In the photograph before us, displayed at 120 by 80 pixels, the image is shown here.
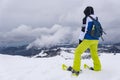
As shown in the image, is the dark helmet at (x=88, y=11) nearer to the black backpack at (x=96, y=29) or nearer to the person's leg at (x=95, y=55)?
the black backpack at (x=96, y=29)

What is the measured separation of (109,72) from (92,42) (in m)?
1.65

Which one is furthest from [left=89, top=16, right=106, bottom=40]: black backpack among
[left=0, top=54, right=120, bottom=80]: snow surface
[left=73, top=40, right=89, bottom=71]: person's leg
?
[left=0, top=54, right=120, bottom=80]: snow surface

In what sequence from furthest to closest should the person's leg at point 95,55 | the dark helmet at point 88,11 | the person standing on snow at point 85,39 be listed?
the person's leg at point 95,55, the dark helmet at point 88,11, the person standing on snow at point 85,39

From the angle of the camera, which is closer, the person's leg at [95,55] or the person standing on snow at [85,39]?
the person standing on snow at [85,39]

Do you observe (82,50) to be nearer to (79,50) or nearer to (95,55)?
(79,50)

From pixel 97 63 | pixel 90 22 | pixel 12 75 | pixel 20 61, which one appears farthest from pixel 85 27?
pixel 20 61

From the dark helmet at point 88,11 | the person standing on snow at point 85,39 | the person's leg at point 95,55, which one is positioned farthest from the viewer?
the person's leg at point 95,55

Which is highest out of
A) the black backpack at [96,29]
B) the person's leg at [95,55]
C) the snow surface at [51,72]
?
the black backpack at [96,29]

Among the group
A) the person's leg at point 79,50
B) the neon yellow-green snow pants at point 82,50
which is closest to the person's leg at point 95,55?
the neon yellow-green snow pants at point 82,50

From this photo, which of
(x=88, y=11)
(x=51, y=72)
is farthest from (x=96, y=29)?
(x=51, y=72)

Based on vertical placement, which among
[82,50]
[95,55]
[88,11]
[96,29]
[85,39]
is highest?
[88,11]

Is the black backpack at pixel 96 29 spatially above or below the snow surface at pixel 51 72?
above

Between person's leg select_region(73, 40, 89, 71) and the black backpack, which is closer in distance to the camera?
the black backpack

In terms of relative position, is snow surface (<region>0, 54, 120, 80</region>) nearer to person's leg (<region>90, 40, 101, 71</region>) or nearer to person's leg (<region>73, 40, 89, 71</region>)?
person's leg (<region>90, 40, 101, 71</region>)
